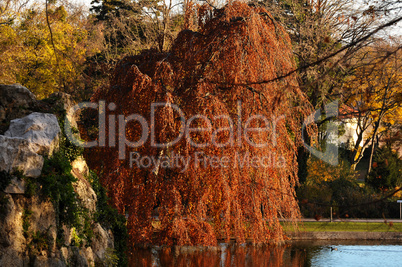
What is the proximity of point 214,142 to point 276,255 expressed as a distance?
15.5ft

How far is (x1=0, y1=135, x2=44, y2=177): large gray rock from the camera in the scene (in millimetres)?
7031

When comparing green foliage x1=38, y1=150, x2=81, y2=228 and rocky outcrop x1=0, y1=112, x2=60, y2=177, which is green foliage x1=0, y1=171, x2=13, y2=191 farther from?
green foliage x1=38, y1=150, x2=81, y2=228

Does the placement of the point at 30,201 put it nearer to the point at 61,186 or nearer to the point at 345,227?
the point at 61,186

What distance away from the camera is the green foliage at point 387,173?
2445 centimetres

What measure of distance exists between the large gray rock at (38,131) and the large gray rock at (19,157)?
0.15 meters

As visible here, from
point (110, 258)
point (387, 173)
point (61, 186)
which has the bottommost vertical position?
point (110, 258)

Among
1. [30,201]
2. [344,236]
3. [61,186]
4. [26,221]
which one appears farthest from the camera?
[344,236]

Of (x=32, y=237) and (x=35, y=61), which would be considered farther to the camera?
(x=35, y=61)

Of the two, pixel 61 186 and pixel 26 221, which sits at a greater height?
pixel 61 186

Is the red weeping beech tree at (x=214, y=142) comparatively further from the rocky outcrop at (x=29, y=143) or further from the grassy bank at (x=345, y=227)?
the grassy bank at (x=345, y=227)

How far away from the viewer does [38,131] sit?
7.60m

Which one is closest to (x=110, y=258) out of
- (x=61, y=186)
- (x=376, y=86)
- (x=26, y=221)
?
(x=61, y=186)

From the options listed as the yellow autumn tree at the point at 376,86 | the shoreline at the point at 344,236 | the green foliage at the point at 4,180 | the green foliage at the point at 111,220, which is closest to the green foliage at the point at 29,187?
the green foliage at the point at 4,180

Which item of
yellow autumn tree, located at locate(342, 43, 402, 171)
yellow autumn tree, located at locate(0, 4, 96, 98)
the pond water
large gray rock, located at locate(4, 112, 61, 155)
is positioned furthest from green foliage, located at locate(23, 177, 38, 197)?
yellow autumn tree, located at locate(0, 4, 96, 98)
